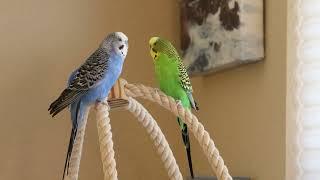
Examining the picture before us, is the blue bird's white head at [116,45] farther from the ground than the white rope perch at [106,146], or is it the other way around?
the blue bird's white head at [116,45]

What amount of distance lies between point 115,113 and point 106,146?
473mm

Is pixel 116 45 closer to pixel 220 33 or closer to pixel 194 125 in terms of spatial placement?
pixel 194 125

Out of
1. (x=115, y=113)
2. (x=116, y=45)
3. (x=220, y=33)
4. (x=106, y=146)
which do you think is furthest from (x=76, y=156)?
(x=220, y=33)

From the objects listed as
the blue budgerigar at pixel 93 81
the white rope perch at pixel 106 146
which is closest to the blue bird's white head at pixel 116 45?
the blue budgerigar at pixel 93 81

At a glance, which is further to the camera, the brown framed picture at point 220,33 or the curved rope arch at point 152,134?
the brown framed picture at point 220,33

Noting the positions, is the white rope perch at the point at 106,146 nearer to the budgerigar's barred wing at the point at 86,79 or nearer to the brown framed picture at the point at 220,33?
the budgerigar's barred wing at the point at 86,79

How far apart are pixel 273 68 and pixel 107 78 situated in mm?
433

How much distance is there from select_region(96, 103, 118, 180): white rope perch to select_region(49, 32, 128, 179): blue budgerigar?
0.12 feet

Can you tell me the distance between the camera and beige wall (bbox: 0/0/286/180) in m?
1.25

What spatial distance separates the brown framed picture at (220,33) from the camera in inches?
49.8

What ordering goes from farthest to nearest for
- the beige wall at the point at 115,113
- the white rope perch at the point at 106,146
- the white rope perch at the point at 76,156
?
the beige wall at the point at 115,113 < the white rope perch at the point at 76,156 < the white rope perch at the point at 106,146

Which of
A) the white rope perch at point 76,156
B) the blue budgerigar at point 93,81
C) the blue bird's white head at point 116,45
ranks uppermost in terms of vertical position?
the blue bird's white head at point 116,45

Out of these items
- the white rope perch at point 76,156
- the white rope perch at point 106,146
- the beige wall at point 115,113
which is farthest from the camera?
the beige wall at point 115,113

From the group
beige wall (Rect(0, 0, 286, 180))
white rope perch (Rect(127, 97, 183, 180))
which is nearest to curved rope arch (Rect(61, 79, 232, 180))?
white rope perch (Rect(127, 97, 183, 180))
